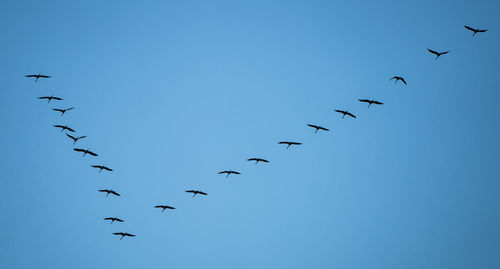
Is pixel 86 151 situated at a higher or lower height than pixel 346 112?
lower

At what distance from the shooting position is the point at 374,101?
91250 millimetres

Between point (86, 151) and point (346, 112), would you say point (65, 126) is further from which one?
point (346, 112)

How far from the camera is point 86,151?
10219 centimetres

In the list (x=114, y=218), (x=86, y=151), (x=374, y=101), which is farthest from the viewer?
(x=114, y=218)

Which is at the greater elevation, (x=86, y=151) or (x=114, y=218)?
(x=86, y=151)

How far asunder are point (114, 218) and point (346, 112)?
183ft

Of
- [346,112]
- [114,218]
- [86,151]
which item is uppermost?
[346,112]

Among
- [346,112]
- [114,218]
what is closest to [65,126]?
[114,218]

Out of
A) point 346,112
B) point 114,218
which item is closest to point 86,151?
point 114,218

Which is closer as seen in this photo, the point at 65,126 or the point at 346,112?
the point at 346,112

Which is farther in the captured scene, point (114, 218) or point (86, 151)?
point (114, 218)

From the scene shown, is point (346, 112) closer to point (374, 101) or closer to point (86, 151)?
point (374, 101)

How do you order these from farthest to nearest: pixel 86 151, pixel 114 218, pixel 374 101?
pixel 114 218
pixel 86 151
pixel 374 101

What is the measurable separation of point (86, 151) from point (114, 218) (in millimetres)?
19273
